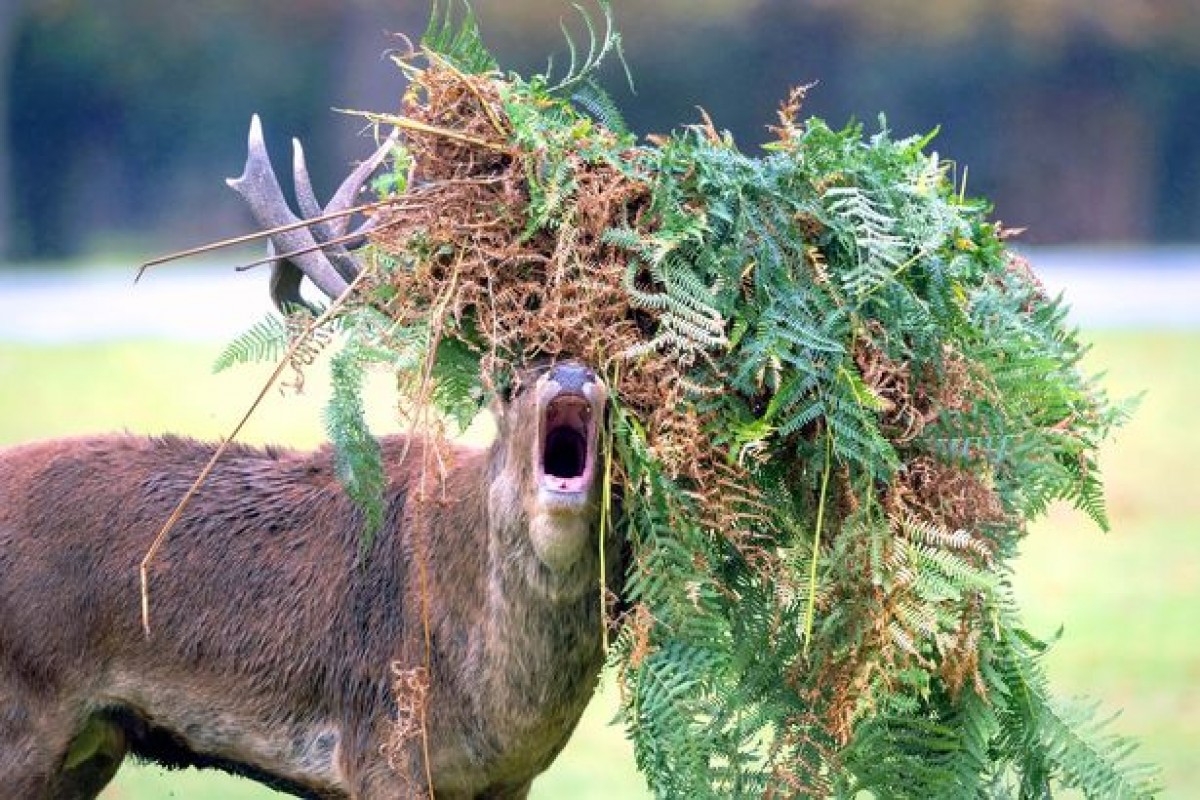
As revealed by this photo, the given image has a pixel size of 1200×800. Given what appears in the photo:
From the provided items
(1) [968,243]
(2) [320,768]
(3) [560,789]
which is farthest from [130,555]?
(3) [560,789]

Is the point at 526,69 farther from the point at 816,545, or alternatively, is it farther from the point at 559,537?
the point at 816,545

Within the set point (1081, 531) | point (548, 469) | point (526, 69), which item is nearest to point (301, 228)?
point (548, 469)

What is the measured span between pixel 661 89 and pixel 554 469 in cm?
1798

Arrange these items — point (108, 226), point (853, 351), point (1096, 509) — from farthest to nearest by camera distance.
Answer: point (108, 226) → point (1096, 509) → point (853, 351)

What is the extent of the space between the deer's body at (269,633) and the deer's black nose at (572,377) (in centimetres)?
68

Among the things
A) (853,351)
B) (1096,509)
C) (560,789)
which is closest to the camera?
(853,351)

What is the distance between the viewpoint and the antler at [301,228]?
21.0 ft

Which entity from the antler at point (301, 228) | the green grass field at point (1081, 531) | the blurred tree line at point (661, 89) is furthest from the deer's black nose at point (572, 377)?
the blurred tree line at point (661, 89)

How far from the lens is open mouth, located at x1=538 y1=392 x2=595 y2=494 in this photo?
5.18 meters

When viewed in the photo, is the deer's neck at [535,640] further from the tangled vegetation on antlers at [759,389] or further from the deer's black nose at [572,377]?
the deer's black nose at [572,377]

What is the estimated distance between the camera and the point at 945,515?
→ 5113mm

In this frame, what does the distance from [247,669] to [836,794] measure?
79.8 inches

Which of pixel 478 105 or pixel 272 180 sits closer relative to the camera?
pixel 478 105

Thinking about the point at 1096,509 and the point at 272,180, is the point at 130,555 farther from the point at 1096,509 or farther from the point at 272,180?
the point at 1096,509
